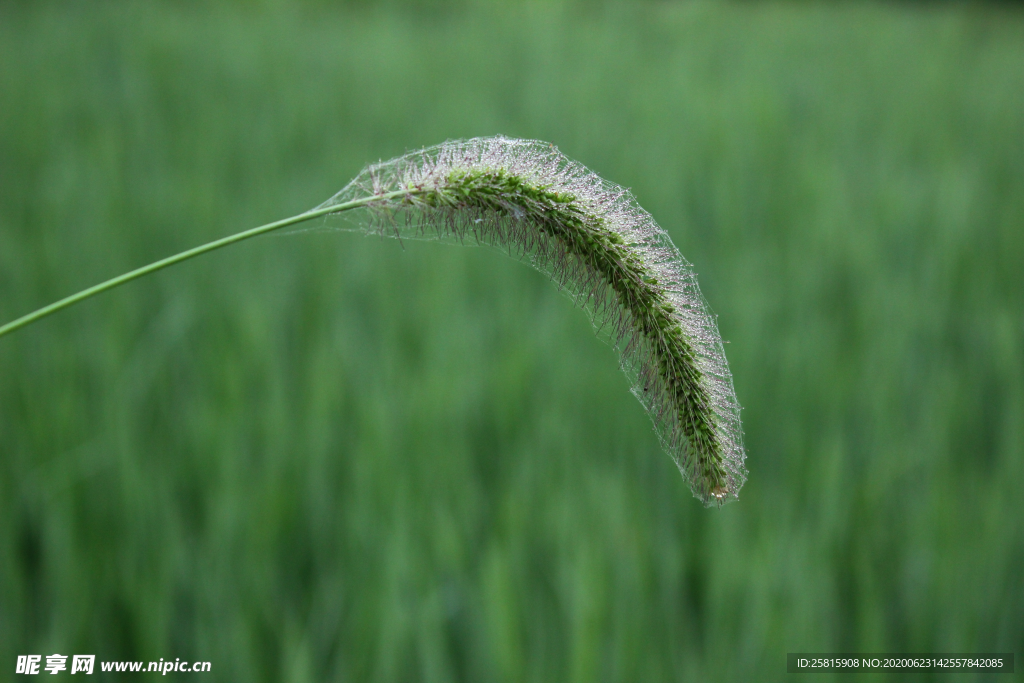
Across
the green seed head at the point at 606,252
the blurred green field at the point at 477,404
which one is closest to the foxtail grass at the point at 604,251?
the green seed head at the point at 606,252

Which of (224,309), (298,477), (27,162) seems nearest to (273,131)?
(27,162)

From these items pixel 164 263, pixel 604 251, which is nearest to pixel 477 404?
pixel 604 251

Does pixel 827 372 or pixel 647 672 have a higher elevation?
pixel 827 372

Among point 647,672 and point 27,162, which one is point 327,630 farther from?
point 27,162

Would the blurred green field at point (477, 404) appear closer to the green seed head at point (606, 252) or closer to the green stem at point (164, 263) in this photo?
the green seed head at point (606, 252)

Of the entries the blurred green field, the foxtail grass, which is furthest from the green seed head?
the blurred green field

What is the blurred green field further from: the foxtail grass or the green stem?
the green stem
